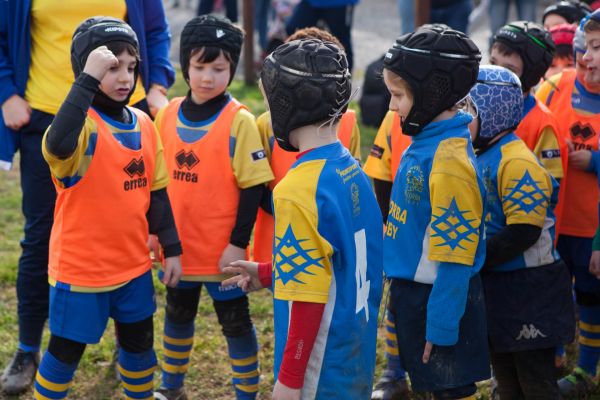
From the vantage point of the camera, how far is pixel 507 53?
4.40 m

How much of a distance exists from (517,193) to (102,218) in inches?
66.8

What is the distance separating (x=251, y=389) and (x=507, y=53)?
2.07 m

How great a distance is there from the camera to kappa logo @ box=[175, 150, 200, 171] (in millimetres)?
4023

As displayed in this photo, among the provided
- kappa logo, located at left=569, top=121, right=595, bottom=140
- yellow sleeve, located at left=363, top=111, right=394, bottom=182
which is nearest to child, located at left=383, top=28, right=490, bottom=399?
yellow sleeve, located at left=363, top=111, right=394, bottom=182

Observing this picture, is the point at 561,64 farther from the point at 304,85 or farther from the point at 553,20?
the point at 304,85

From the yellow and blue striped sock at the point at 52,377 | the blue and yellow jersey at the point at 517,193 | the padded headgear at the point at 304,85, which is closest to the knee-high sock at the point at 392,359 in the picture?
the blue and yellow jersey at the point at 517,193

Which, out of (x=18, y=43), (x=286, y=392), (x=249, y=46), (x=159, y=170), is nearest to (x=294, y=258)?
(x=286, y=392)

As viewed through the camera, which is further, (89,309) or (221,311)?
(221,311)

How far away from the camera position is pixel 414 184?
325 cm

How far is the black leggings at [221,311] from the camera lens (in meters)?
4.16

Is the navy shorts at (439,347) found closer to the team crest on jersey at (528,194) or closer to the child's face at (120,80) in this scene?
the team crest on jersey at (528,194)

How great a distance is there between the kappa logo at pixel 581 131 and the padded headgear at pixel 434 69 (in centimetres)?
143

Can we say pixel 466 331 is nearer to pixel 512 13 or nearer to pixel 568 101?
pixel 568 101

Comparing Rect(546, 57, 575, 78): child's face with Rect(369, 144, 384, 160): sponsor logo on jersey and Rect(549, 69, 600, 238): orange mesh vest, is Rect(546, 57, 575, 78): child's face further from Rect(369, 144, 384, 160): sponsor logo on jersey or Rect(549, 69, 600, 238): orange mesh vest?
Rect(369, 144, 384, 160): sponsor logo on jersey
